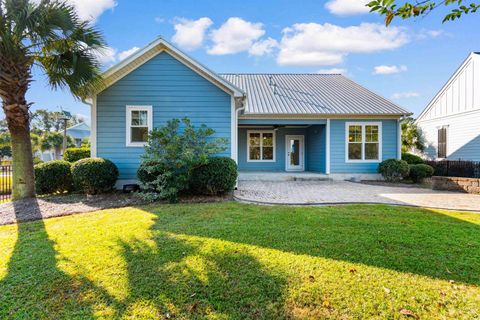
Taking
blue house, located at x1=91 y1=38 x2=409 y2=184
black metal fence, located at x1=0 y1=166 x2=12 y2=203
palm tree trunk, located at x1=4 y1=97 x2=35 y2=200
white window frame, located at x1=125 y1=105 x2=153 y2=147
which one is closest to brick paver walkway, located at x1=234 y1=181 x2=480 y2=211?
blue house, located at x1=91 y1=38 x2=409 y2=184

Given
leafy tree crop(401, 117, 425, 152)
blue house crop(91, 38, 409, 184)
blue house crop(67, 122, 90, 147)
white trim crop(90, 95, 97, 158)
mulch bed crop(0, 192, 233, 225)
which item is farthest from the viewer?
→ blue house crop(67, 122, 90, 147)

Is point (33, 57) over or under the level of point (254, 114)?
over

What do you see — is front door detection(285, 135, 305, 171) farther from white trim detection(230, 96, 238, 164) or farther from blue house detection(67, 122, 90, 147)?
blue house detection(67, 122, 90, 147)

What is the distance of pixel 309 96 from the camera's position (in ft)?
49.5

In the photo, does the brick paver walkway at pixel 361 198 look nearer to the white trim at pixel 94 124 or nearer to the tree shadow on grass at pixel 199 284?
the tree shadow on grass at pixel 199 284

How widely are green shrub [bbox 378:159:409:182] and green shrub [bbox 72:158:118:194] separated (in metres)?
12.0

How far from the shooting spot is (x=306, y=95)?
601 inches

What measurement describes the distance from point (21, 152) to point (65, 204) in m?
2.52

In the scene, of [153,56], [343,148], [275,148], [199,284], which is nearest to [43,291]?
[199,284]

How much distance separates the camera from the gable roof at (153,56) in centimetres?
911

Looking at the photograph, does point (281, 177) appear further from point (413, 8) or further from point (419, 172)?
point (413, 8)

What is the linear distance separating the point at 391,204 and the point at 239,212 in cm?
448

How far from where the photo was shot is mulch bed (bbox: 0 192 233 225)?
634 centimetres

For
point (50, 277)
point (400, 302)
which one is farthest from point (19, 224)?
point (400, 302)
